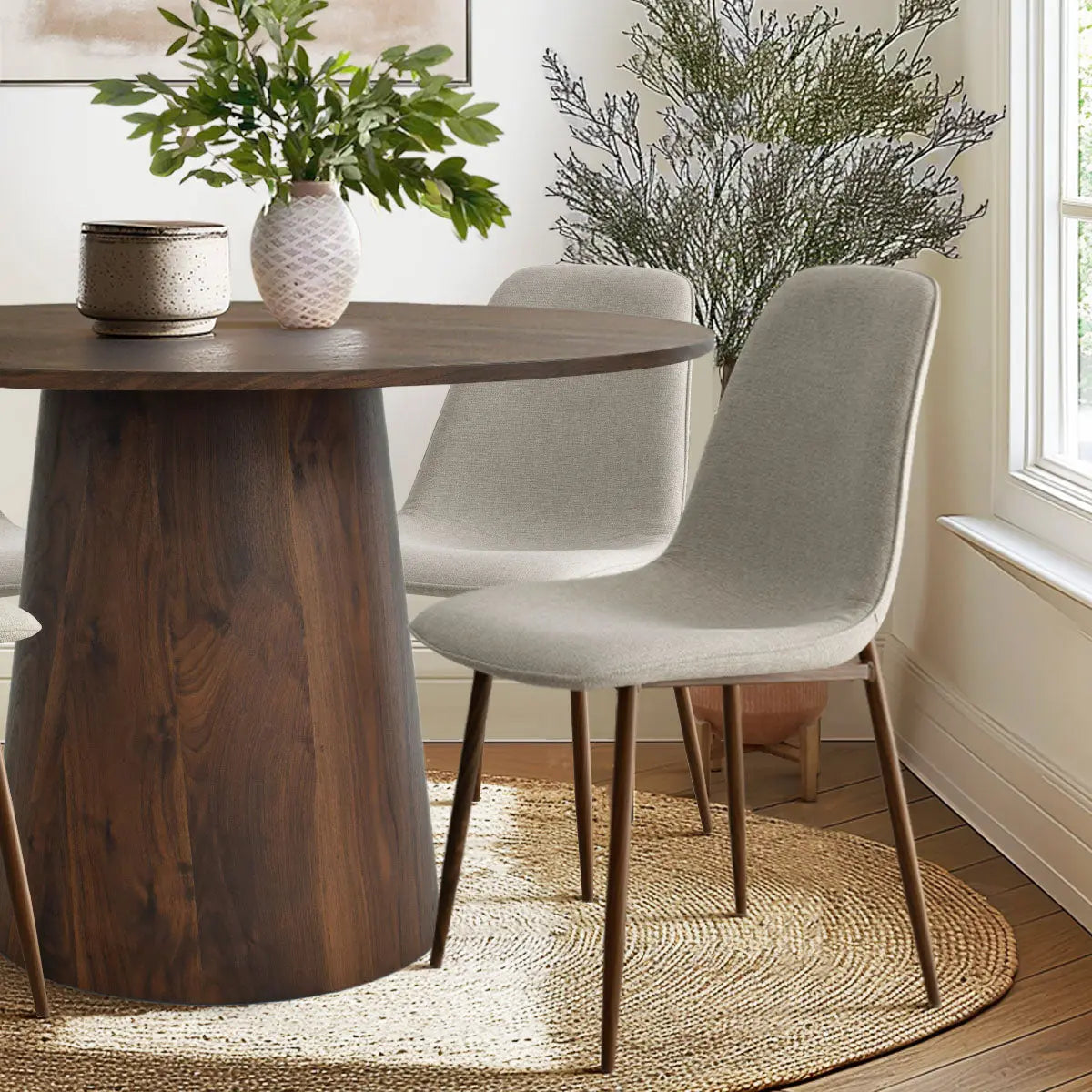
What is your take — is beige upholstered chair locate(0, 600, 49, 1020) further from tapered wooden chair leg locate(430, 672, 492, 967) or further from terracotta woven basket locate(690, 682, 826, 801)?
terracotta woven basket locate(690, 682, 826, 801)

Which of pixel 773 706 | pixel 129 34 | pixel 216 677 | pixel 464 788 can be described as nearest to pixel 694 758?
pixel 773 706

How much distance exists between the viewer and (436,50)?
2.15 meters

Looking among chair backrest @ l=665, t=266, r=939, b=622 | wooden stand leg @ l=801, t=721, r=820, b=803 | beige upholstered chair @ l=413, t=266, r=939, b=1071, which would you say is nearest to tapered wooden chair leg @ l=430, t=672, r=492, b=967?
beige upholstered chair @ l=413, t=266, r=939, b=1071

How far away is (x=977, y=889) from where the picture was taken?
8.70ft

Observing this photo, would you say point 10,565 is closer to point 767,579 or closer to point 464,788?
point 464,788

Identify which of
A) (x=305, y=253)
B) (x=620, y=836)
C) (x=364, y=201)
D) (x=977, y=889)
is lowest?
(x=977, y=889)

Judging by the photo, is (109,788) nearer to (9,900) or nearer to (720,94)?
(9,900)

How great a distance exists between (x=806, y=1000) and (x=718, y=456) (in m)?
0.76

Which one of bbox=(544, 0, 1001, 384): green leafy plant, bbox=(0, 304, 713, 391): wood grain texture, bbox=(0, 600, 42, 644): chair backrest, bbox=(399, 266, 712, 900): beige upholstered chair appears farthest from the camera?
bbox=(544, 0, 1001, 384): green leafy plant

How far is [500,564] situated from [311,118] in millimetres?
757

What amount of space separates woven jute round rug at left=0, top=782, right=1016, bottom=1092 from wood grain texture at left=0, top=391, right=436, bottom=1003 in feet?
0.29

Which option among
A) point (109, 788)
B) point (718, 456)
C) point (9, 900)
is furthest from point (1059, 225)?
point (9, 900)

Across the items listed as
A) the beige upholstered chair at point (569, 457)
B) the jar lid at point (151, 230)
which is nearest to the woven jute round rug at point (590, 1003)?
the beige upholstered chair at point (569, 457)

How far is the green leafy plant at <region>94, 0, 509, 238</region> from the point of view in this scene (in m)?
2.08
